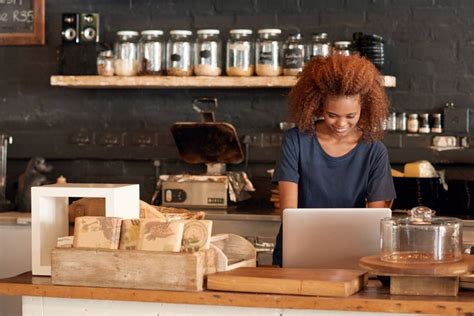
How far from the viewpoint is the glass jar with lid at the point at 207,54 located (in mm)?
5586

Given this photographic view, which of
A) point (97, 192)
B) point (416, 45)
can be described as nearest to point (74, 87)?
point (416, 45)

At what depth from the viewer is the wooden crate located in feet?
9.48

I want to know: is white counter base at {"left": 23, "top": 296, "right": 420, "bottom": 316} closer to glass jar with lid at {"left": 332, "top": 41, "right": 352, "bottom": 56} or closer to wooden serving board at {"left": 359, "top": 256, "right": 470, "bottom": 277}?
wooden serving board at {"left": 359, "top": 256, "right": 470, "bottom": 277}

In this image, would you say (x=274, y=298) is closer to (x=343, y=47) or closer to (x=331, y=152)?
(x=331, y=152)

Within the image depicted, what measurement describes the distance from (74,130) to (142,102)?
18.0 inches

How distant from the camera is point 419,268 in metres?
2.77

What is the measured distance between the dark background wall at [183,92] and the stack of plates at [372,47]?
8.8 inches

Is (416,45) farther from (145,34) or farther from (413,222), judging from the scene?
(413,222)

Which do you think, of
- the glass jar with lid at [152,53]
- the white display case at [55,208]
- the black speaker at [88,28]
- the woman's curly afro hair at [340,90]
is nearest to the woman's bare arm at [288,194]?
the woman's curly afro hair at [340,90]

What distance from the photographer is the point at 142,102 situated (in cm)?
601

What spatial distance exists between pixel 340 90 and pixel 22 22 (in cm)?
295

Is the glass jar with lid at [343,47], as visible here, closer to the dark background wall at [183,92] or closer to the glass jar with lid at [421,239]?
the dark background wall at [183,92]

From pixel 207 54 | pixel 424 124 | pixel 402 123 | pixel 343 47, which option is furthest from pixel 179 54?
pixel 424 124

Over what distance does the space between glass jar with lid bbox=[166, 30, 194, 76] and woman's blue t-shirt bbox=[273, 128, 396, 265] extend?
1.84m
